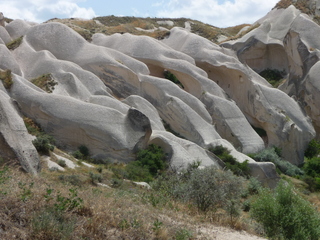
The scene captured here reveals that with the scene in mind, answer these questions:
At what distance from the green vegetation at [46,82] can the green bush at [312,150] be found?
41.5ft

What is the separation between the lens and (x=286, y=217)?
8.10 metres

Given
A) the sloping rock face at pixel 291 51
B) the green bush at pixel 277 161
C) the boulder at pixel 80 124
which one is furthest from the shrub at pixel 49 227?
the sloping rock face at pixel 291 51

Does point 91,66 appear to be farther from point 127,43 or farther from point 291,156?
point 291,156

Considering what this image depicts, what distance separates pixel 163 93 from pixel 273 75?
409 inches

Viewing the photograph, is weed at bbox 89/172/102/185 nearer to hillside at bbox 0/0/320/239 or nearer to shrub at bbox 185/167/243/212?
hillside at bbox 0/0/320/239

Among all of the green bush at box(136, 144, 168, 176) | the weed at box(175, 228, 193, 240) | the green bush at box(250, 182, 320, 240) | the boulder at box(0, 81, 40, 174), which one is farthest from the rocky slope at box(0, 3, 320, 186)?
the weed at box(175, 228, 193, 240)

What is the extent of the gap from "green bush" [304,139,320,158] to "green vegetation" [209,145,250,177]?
6158 mm

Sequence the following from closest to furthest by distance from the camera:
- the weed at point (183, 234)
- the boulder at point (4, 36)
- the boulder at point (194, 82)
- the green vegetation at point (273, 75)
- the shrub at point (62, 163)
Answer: the weed at point (183, 234) → the shrub at point (62, 163) → the boulder at point (194, 82) → the boulder at point (4, 36) → the green vegetation at point (273, 75)

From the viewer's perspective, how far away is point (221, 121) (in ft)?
72.0

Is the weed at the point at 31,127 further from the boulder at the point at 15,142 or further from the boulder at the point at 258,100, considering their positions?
the boulder at the point at 258,100

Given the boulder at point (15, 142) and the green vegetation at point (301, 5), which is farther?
the green vegetation at point (301, 5)

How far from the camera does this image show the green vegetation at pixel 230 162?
17.6 meters

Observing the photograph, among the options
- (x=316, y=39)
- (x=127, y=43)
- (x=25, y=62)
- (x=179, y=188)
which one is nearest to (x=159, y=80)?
(x=127, y=43)

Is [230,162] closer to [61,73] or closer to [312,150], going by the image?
[312,150]
